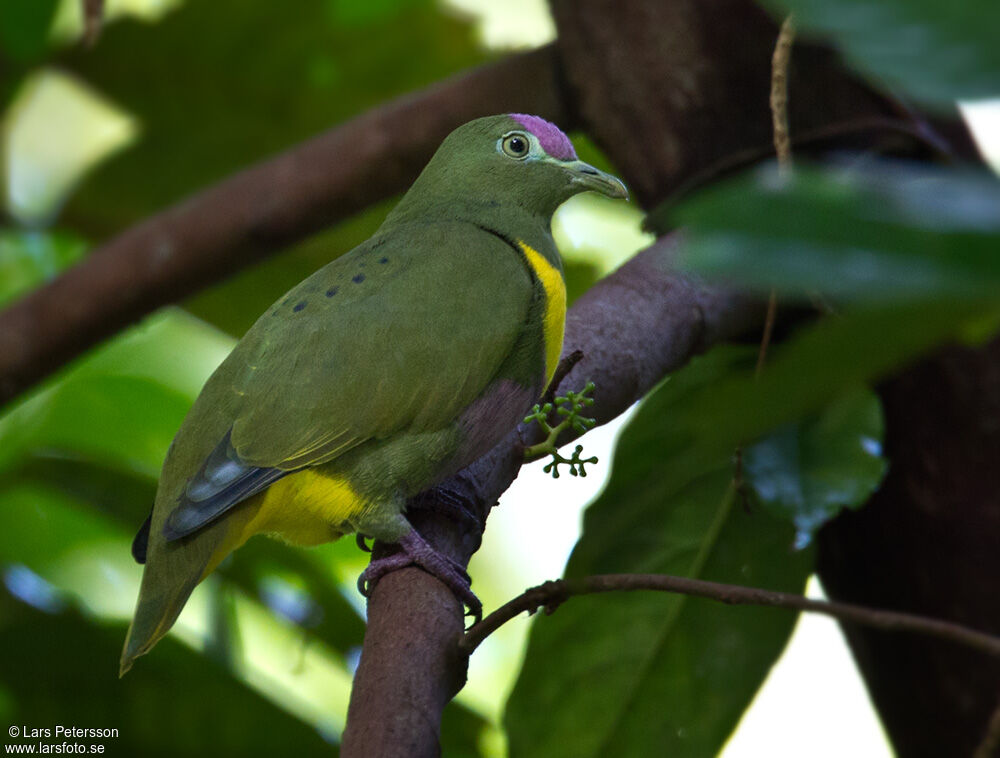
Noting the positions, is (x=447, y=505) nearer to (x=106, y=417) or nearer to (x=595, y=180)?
(x=595, y=180)

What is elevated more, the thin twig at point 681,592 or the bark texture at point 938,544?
the bark texture at point 938,544

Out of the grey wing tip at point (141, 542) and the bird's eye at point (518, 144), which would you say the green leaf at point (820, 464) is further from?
the grey wing tip at point (141, 542)

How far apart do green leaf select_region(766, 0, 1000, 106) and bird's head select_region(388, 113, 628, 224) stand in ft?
4.64

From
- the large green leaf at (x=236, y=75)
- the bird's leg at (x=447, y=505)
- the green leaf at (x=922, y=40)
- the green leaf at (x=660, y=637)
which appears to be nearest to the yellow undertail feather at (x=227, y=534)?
the bird's leg at (x=447, y=505)

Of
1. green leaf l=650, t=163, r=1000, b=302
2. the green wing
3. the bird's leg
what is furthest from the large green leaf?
green leaf l=650, t=163, r=1000, b=302

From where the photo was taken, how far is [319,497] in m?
1.77

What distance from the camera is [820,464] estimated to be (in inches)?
77.7

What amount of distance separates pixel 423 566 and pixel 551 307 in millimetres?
490

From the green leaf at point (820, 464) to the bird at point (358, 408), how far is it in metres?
0.43

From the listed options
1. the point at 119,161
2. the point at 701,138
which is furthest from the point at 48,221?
the point at 701,138

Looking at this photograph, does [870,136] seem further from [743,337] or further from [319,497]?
[319,497]

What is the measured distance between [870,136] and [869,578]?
3.21 ft

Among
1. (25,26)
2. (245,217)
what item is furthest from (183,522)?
(25,26)

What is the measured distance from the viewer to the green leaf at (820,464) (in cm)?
191
